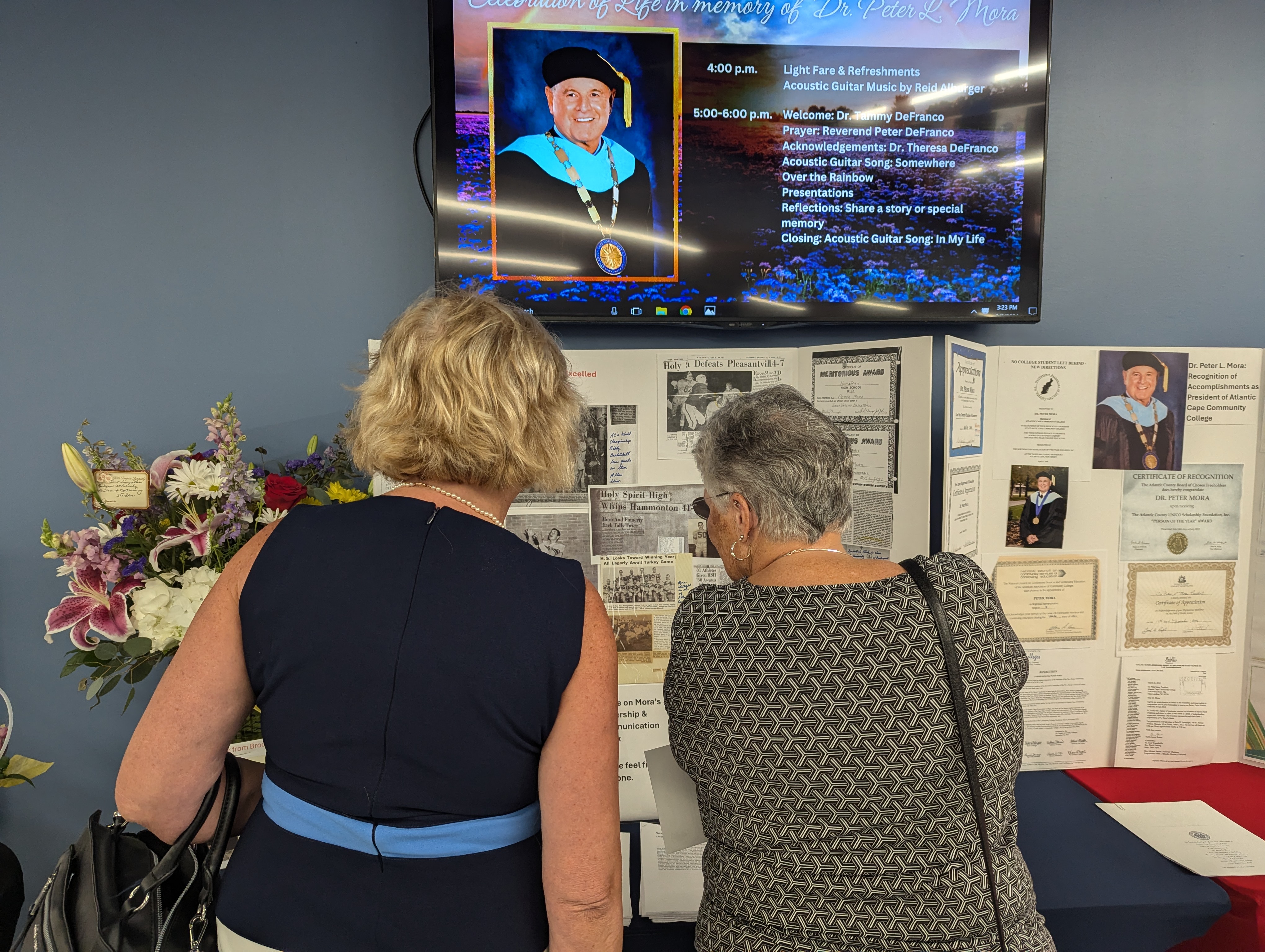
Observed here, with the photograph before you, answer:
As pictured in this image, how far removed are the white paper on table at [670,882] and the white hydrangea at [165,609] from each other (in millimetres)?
1067

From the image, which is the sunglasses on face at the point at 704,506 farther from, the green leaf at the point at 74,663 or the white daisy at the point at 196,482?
the green leaf at the point at 74,663

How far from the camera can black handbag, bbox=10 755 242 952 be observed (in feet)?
3.41

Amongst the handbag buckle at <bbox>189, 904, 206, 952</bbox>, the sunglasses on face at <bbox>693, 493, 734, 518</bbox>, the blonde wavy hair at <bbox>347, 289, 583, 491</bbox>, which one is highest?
the blonde wavy hair at <bbox>347, 289, 583, 491</bbox>

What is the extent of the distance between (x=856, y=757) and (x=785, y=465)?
0.43 metres

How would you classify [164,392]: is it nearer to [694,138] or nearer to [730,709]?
[694,138]

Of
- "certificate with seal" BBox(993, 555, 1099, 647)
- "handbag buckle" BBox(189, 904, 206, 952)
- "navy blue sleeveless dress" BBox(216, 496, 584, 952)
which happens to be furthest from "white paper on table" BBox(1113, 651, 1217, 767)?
"handbag buckle" BBox(189, 904, 206, 952)

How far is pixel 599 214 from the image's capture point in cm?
186

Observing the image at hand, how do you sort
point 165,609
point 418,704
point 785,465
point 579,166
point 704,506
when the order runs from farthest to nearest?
point 579,166, point 165,609, point 704,506, point 785,465, point 418,704

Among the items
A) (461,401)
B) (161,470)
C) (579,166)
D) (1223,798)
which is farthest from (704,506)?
(1223,798)

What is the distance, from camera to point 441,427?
938 millimetres

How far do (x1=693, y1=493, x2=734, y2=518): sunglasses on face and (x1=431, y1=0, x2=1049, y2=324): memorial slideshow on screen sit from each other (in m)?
0.62

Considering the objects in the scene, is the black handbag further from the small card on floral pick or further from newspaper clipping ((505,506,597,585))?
newspaper clipping ((505,506,597,585))

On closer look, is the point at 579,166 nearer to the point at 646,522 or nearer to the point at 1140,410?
the point at 646,522

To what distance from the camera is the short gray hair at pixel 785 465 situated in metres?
1.15
